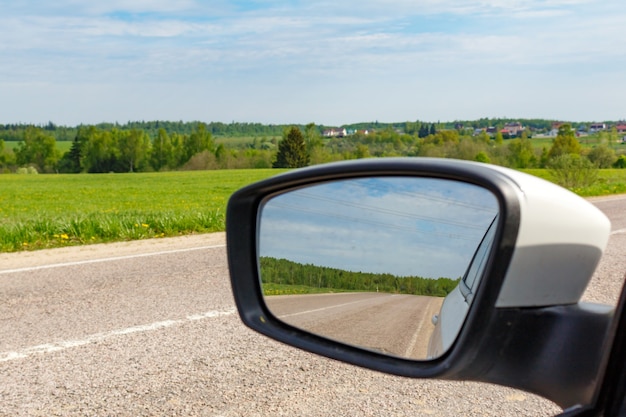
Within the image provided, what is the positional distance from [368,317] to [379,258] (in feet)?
0.57

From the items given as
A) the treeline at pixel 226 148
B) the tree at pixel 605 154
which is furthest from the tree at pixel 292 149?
the tree at pixel 605 154

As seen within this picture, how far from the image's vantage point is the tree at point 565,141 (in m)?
2.18

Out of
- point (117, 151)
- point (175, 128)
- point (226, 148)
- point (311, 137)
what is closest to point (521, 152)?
point (311, 137)

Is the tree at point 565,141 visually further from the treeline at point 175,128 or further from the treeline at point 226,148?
the treeline at point 175,128

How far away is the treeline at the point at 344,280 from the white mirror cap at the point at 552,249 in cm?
19

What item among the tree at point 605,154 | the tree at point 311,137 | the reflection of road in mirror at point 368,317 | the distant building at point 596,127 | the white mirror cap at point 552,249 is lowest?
the tree at point 311,137

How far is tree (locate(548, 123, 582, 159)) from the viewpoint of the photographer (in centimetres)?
218

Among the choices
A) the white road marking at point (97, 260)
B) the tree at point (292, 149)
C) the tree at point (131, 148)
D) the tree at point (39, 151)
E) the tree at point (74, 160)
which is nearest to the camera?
the white road marking at point (97, 260)

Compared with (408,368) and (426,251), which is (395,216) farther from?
(408,368)

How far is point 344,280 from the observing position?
64.3 inches

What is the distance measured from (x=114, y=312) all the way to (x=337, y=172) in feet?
15.6

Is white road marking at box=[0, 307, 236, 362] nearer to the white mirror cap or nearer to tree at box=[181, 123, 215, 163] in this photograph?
the white mirror cap

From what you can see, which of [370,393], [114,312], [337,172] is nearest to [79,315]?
[114,312]

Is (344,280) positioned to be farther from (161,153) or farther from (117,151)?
(117,151)
